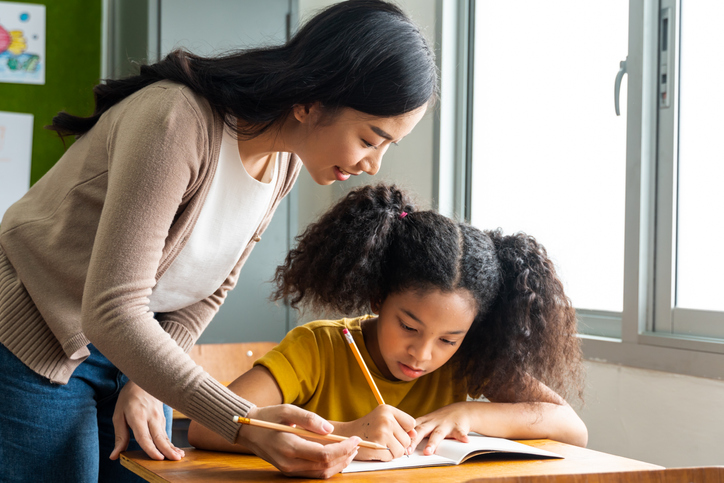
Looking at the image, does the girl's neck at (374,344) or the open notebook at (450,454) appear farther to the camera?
the girl's neck at (374,344)

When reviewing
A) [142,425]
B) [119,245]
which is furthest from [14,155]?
[119,245]

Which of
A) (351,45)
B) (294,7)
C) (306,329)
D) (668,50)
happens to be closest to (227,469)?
(306,329)

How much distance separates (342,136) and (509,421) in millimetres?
564

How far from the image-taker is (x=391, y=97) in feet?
3.04

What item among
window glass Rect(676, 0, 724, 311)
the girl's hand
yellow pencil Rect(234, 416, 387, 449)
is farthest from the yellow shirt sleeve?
window glass Rect(676, 0, 724, 311)

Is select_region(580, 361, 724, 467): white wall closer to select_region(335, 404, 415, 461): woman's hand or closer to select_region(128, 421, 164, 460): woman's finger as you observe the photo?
select_region(335, 404, 415, 461): woman's hand

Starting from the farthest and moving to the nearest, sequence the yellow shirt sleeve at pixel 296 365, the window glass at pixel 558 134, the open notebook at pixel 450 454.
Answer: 1. the window glass at pixel 558 134
2. the yellow shirt sleeve at pixel 296 365
3. the open notebook at pixel 450 454

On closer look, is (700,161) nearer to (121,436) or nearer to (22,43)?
(121,436)

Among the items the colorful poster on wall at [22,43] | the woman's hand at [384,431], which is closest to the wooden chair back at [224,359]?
the woman's hand at [384,431]

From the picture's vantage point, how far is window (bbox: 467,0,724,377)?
1600 millimetres

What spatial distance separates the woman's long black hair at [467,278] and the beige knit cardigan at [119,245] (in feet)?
0.76

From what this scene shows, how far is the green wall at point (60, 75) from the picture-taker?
9.16ft

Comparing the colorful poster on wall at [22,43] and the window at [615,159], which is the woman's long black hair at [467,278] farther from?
the colorful poster on wall at [22,43]

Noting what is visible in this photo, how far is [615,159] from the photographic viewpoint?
6.19ft
